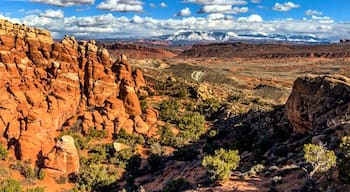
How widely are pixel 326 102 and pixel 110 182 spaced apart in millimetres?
13895

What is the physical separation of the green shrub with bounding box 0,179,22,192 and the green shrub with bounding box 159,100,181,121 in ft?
53.9

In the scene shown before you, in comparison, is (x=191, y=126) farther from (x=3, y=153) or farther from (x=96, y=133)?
(x=3, y=153)

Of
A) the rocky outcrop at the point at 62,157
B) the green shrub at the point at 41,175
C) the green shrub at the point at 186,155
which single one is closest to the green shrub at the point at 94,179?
the rocky outcrop at the point at 62,157

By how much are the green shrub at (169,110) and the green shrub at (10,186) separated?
647 inches

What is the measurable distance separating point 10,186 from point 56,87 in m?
12.7

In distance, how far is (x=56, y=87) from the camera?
35.9 metres

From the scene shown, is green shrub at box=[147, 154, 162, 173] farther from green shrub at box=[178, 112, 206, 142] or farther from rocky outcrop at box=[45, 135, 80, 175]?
green shrub at box=[178, 112, 206, 142]

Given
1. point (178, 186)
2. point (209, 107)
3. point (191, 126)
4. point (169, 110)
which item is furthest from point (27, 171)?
point (209, 107)

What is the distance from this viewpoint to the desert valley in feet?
68.0

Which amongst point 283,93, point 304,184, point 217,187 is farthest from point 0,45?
point 283,93

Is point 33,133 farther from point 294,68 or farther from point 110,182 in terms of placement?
point 294,68

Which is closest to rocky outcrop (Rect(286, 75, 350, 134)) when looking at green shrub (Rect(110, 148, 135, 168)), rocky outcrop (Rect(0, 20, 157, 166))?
green shrub (Rect(110, 148, 135, 168))

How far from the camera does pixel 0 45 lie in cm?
3541

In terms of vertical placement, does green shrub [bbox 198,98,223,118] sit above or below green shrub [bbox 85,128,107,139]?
above
